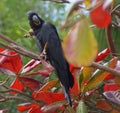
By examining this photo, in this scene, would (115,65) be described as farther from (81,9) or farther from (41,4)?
(41,4)

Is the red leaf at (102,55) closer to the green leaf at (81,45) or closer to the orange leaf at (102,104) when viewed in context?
the orange leaf at (102,104)

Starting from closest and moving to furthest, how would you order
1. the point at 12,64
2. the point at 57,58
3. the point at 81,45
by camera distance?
1. the point at 81,45
2. the point at 57,58
3. the point at 12,64

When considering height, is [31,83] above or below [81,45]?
below

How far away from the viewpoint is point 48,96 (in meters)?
0.67

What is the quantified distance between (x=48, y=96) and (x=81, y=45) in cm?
Answer: 38

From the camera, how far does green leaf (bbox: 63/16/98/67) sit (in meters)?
Result: 0.30

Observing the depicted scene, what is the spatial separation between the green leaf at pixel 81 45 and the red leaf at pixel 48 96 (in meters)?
0.36

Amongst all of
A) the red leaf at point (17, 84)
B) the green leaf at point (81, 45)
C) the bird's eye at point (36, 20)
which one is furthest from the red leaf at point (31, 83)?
the green leaf at point (81, 45)

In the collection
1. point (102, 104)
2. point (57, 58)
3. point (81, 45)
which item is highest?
point (81, 45)

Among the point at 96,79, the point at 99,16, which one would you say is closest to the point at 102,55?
the point at 96,79

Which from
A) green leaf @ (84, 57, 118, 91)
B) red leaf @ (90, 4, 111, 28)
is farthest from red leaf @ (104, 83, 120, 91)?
red leaf @ (90, 4, 111, 28)

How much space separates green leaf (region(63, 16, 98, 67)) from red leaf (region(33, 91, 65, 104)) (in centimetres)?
36

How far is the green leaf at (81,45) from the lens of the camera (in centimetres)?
30

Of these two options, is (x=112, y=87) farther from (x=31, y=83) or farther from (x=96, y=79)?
(x=31, y=83)
